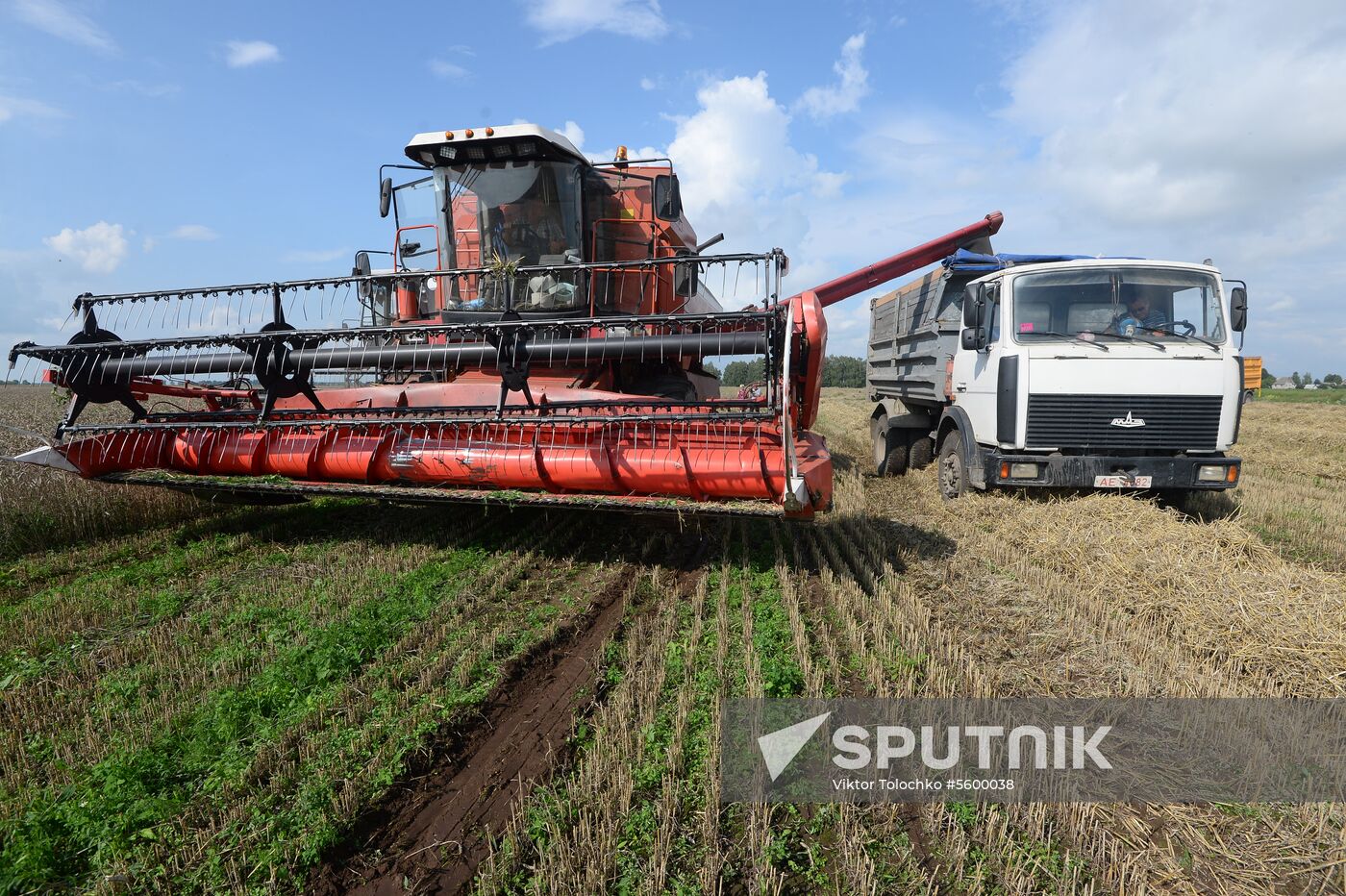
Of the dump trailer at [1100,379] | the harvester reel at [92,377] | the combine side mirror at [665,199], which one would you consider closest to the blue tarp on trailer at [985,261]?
the dump trailer at [1100,379]

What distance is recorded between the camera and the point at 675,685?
10.8ft

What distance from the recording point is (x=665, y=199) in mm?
6215

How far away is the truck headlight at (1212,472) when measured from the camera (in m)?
5.81

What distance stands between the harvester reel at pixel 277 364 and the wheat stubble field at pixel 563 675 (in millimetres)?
1220

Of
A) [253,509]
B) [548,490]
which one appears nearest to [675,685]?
[548,490]

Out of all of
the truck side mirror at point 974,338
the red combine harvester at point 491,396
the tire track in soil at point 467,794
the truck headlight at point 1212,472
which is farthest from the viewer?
the truck side mirror at point 974,338

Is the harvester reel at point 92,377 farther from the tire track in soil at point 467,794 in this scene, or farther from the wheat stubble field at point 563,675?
the tire track in soil at point 467,794

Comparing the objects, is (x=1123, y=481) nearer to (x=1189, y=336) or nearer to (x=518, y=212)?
(x=1189, y=336)

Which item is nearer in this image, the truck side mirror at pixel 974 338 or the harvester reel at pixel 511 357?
the harvester reel at pixel 511 357

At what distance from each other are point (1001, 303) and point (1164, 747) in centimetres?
457

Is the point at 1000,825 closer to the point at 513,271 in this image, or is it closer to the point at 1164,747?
the point at 1164,747

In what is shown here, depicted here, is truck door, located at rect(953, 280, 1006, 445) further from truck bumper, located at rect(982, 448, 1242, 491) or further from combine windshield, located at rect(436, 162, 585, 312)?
combine windshield, located at rect(436, 162, 585, 312)

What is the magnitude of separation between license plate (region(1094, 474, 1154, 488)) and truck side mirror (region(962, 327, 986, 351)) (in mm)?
1569

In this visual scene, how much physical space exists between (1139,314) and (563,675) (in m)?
5.89
